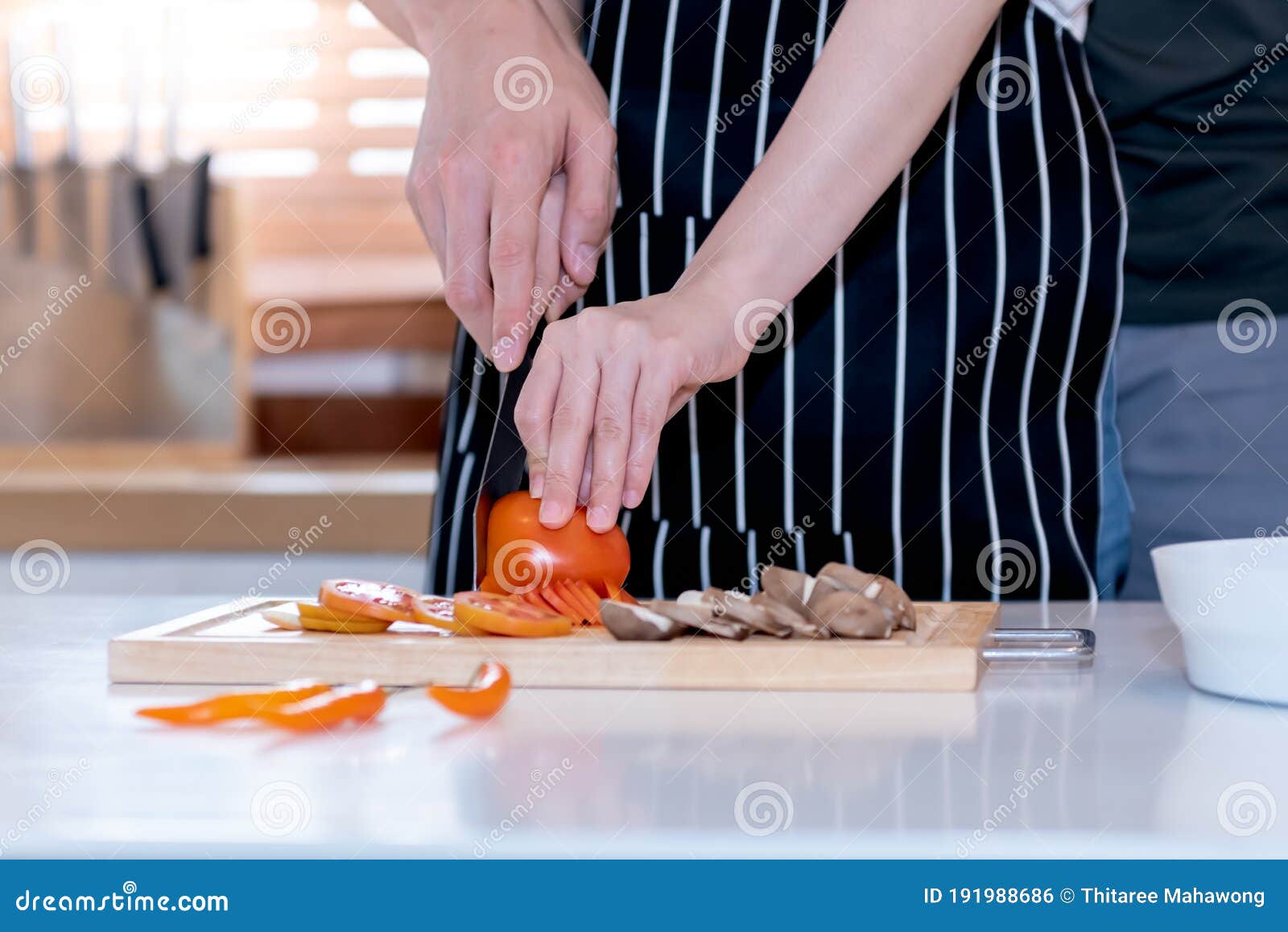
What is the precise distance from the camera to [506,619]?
74 cm

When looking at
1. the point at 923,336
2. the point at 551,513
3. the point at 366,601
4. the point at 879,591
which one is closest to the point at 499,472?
the point at 551,513

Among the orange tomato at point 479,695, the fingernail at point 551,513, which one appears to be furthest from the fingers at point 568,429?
the orange tomato at point 479,695

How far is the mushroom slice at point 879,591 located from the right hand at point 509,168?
316 millimetres

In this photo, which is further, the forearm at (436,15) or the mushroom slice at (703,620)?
the forearm at (436,15)

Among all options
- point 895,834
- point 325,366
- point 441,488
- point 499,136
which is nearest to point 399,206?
point 325,366

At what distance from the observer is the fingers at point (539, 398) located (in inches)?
33.6

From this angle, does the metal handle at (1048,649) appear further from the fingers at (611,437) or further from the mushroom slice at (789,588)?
the fingers at (611,437)

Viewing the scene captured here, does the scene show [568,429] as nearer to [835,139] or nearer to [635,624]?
[635,624]

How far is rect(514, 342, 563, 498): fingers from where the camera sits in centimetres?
85

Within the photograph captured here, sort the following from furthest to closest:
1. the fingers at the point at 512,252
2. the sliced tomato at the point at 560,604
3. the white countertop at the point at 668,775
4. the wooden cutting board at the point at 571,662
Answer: the fingers at the point at 512,252, the sliced tomato at the point at 560,604, the wooden cutting board at the point at 571,662, the white countertop at the point at 668,775

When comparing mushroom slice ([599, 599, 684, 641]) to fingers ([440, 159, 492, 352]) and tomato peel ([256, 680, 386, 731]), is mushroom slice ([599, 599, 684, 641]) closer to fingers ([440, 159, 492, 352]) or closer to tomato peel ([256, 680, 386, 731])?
tomato peel ([256, 680, 386, 731])

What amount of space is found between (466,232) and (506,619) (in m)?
0.37

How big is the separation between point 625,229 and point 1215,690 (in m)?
0.65

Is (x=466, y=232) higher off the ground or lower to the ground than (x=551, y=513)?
higher
